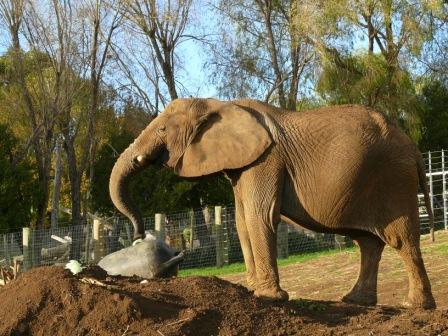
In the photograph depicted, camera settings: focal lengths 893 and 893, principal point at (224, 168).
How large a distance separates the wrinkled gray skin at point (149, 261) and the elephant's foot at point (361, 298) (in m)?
1.68

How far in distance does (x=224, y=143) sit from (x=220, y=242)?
1386cm

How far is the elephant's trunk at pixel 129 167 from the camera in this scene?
8250mm

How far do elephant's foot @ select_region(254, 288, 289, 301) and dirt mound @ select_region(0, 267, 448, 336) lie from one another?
453 mm

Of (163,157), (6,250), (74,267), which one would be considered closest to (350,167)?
(163,157)

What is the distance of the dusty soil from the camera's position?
20.5 ft

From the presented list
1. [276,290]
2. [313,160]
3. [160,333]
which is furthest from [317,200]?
[160,333]

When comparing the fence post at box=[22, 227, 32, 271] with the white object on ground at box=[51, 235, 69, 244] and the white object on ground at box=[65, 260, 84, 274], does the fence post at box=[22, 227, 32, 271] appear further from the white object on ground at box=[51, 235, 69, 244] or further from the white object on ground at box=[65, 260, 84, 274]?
the white object on ground at box=[65, 260, 84, 274]

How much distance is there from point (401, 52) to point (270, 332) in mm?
23360

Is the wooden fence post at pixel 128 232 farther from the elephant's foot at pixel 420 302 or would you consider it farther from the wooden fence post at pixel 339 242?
the elephant's foot at pixel 420 302

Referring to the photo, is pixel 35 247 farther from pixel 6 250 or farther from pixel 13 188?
pixel 13 188

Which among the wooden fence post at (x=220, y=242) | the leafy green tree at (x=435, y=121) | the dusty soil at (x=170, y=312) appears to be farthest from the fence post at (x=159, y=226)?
the leafy green tree at (x=435, y=121)

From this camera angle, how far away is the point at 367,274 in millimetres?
8648

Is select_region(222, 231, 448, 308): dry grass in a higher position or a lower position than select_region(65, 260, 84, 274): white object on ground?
lower

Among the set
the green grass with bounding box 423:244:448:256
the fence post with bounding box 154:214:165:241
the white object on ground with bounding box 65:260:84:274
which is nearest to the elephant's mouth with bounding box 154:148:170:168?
the white object on ground with bounding box 65:260:84:274
